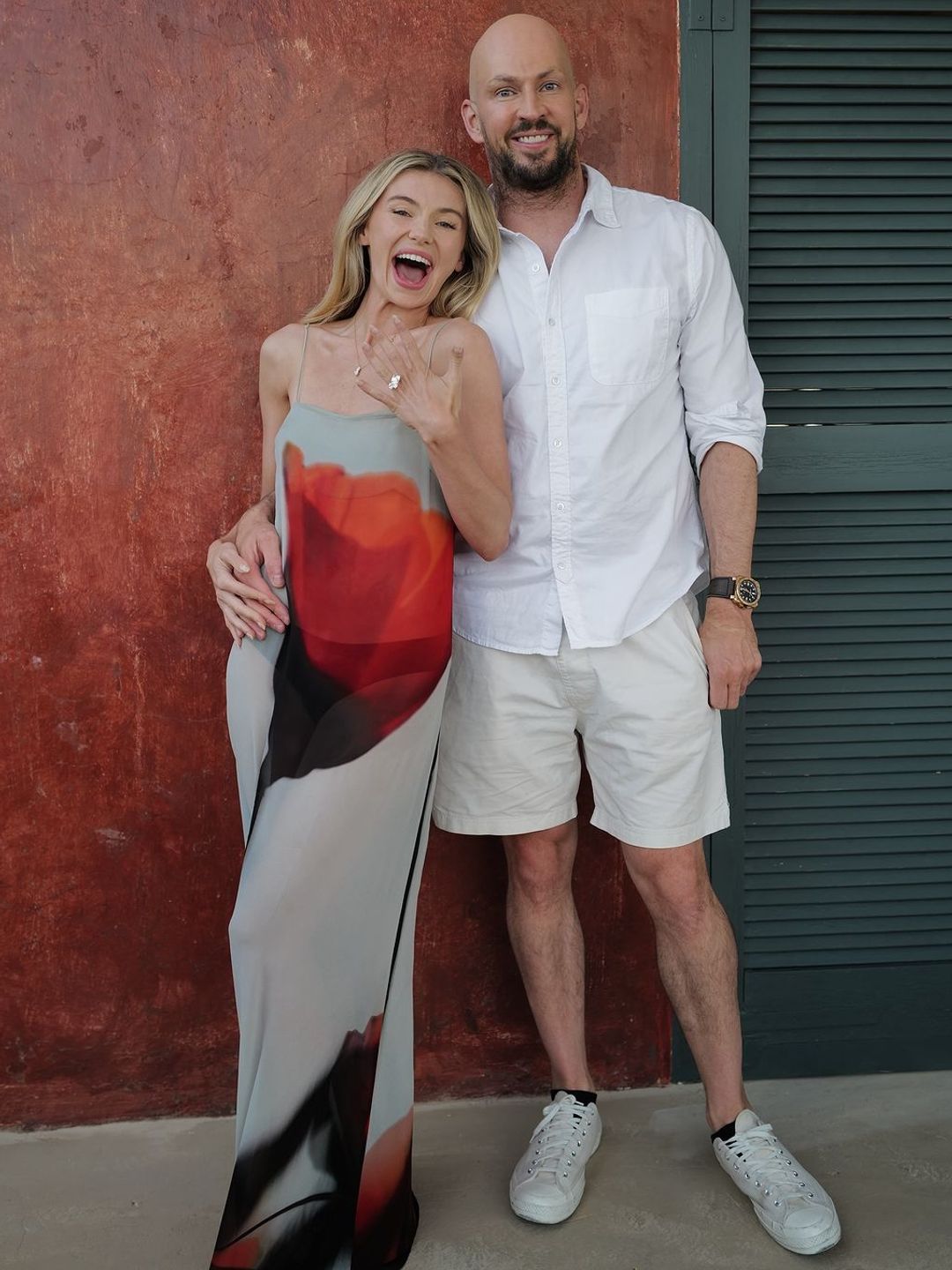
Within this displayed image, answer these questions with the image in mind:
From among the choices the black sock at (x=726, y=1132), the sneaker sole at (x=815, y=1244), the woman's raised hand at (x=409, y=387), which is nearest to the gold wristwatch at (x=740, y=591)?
the woman's raised hand at (x=409, y=387)

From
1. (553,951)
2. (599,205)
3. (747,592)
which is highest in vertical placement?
(599,205)

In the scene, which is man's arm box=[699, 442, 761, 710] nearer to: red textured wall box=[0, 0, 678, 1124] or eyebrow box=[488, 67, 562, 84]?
red textured wall box=[0, 0, 678, 1124]

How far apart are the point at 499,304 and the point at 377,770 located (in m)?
0.90

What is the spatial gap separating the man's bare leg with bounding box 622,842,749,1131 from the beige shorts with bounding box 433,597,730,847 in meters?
0.08

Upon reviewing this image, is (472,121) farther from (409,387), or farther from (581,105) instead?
(409,387)

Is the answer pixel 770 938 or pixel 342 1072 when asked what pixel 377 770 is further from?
pixel 770 938

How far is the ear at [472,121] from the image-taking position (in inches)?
88.4

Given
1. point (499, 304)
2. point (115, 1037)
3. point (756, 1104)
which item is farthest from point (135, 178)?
point (756, 1104)

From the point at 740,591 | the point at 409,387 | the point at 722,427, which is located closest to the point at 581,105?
the point at 722,427

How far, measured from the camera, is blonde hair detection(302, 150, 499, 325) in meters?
2.12

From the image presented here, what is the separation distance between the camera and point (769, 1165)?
86.1 inches

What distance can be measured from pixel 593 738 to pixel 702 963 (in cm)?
49

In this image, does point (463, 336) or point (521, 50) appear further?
point (521, 50)

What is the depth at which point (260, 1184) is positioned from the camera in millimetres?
1931
